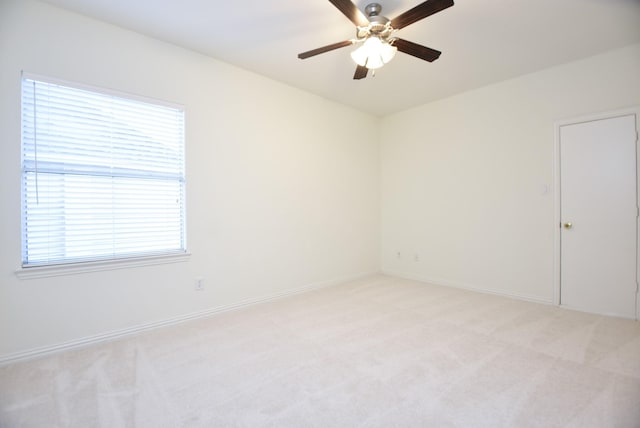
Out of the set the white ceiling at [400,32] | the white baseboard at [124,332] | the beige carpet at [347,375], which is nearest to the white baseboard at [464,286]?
the beige carpet at [347,375]

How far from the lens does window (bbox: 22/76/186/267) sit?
2195 mm

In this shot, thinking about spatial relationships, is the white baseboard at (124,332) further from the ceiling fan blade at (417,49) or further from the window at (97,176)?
the ceiling fan blade at (417,49)

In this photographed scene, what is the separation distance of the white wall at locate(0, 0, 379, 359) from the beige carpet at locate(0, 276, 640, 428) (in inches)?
14.4

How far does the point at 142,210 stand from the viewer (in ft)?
8.71

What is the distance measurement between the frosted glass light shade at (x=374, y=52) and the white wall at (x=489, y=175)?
2242 mm

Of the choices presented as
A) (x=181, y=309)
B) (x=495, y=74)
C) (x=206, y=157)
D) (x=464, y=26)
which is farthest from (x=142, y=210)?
(x=495, y=74)

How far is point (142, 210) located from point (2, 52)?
1439 millimetres

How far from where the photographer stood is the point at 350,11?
1.88 meters

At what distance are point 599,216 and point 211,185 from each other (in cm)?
417

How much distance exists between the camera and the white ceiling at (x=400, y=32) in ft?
7.38

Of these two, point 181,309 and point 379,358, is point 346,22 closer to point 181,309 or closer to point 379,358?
point 379,358

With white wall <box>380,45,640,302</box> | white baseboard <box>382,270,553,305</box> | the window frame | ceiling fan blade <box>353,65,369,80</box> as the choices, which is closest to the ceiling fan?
ceiling fan blade <box>353,65,369,80</box>

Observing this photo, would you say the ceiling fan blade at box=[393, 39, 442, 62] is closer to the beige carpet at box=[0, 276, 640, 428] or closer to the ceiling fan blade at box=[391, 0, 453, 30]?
the ceiling fan blade at box=[391, 0, 453, 30]

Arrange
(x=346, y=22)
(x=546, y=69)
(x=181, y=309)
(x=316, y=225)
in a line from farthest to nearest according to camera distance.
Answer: (x=316, y=225)
(x=546, y=69)
(x=181, y=309)
(x=346, y=22)
